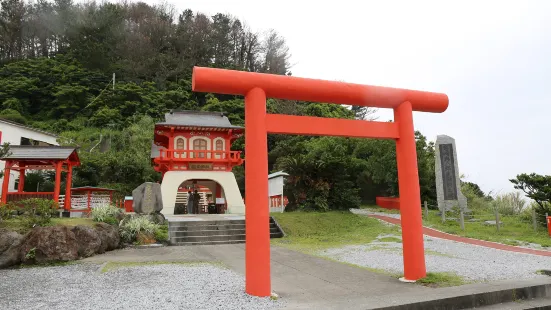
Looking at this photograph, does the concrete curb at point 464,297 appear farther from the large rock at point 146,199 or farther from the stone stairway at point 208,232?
the large rock at point 146,199

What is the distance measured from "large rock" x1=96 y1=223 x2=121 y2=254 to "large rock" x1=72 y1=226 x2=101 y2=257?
0.24 metres

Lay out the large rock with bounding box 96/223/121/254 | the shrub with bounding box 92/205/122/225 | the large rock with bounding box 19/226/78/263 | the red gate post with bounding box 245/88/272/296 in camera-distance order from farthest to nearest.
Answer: the shrub with bounding box 92/205/122/225 < the large rock with bounding box 96/223/121/254 < the large rock with bounding box 19/226/78/263 < the red gate post with bounding box 245/88/272/296

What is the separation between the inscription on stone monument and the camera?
15438mm

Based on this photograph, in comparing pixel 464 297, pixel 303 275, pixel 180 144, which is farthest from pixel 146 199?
pixel 464 297

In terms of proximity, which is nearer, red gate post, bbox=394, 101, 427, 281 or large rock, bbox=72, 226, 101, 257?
red gate post, bbox=394, 101, 427, 281

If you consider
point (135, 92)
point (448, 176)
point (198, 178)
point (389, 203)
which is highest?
point (135, 92)

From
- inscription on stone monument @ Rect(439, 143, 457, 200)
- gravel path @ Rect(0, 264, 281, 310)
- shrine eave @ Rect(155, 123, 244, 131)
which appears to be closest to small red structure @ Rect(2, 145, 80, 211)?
shrine eave @ Rect(155, 123, 244, 131)

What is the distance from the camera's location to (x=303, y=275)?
19.1 ft

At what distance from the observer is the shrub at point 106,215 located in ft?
34.7

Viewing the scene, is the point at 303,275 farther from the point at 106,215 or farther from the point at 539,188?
the point at 539,188

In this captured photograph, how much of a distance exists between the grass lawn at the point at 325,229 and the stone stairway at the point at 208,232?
72 centimetres

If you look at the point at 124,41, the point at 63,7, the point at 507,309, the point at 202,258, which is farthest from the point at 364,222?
the point at 63,7

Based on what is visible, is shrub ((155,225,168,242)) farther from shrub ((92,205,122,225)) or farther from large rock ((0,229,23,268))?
large rock ((0,229,23,268))

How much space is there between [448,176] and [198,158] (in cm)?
1276
